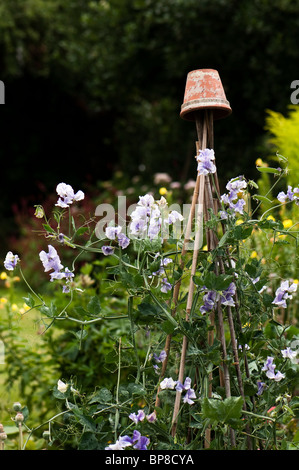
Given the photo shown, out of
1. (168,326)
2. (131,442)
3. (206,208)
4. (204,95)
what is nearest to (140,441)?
(131,442)

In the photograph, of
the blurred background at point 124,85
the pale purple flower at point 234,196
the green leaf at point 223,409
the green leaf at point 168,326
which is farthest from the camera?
the blurred background at point 124,85

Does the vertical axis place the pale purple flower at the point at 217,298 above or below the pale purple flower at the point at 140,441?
above

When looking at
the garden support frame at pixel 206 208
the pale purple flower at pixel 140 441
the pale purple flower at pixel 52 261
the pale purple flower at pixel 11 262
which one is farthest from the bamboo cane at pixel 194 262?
the pale purple flower at pixel 11 262

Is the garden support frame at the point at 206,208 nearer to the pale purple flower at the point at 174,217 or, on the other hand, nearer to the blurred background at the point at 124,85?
the pale purple flower at the point at 174,217

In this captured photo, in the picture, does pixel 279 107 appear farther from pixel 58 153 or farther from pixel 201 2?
pixel 58 153

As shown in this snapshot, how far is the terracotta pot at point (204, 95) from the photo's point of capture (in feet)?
4.47

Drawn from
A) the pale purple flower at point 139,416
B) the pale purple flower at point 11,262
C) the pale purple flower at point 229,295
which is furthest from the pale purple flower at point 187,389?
the pale purple flower at point 11,262

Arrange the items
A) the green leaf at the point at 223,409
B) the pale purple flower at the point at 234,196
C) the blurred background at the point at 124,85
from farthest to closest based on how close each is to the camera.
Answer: the blurred background at the point at 124,85 < the pale purple flower at the point at 234,196 < the green leaf at the point at 223,409

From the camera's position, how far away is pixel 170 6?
6508 millimetres

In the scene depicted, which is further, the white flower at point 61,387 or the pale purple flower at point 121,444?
the white flower at point 61,387

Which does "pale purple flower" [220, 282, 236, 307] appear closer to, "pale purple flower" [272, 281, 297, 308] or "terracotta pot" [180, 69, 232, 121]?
"pale purple flower" [272, 281, 297, 308]

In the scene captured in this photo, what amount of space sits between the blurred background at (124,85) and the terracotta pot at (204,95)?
16.9 feet

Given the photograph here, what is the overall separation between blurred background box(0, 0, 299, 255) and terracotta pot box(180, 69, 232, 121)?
5.16 meters

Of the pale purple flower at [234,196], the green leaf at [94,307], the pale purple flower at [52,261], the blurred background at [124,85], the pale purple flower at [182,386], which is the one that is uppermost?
the blurred background at [124,85]
